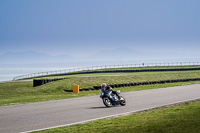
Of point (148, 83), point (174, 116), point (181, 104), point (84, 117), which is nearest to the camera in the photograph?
point (174, 116)

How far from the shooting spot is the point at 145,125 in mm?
12914

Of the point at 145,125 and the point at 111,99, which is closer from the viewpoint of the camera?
the point at 145,125

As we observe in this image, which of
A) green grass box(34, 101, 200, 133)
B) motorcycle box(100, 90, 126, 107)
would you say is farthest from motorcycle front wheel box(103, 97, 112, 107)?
green grass box(34, 101, 200, 133)

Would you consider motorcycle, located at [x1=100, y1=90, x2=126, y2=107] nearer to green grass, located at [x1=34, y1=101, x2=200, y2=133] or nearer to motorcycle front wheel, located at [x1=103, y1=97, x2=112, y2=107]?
motorcycle front wheel, located at [x1=103, y1=97, x2=112, y2=107]

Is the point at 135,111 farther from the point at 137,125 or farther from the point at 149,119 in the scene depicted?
the point at 137,125

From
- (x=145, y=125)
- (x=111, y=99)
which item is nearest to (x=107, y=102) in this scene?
(x=111, y=99)

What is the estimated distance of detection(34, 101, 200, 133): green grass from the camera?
11.9 m

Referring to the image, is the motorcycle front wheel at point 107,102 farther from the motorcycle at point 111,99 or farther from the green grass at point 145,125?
the green grass at point 145,125

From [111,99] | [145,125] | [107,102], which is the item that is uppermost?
[111,99]

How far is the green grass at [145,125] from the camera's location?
38.9ft

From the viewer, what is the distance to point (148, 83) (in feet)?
141

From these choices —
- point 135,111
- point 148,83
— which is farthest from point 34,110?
point 148,83

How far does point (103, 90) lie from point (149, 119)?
5.53 metres

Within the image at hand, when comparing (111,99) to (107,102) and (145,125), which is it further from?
(145,125)
